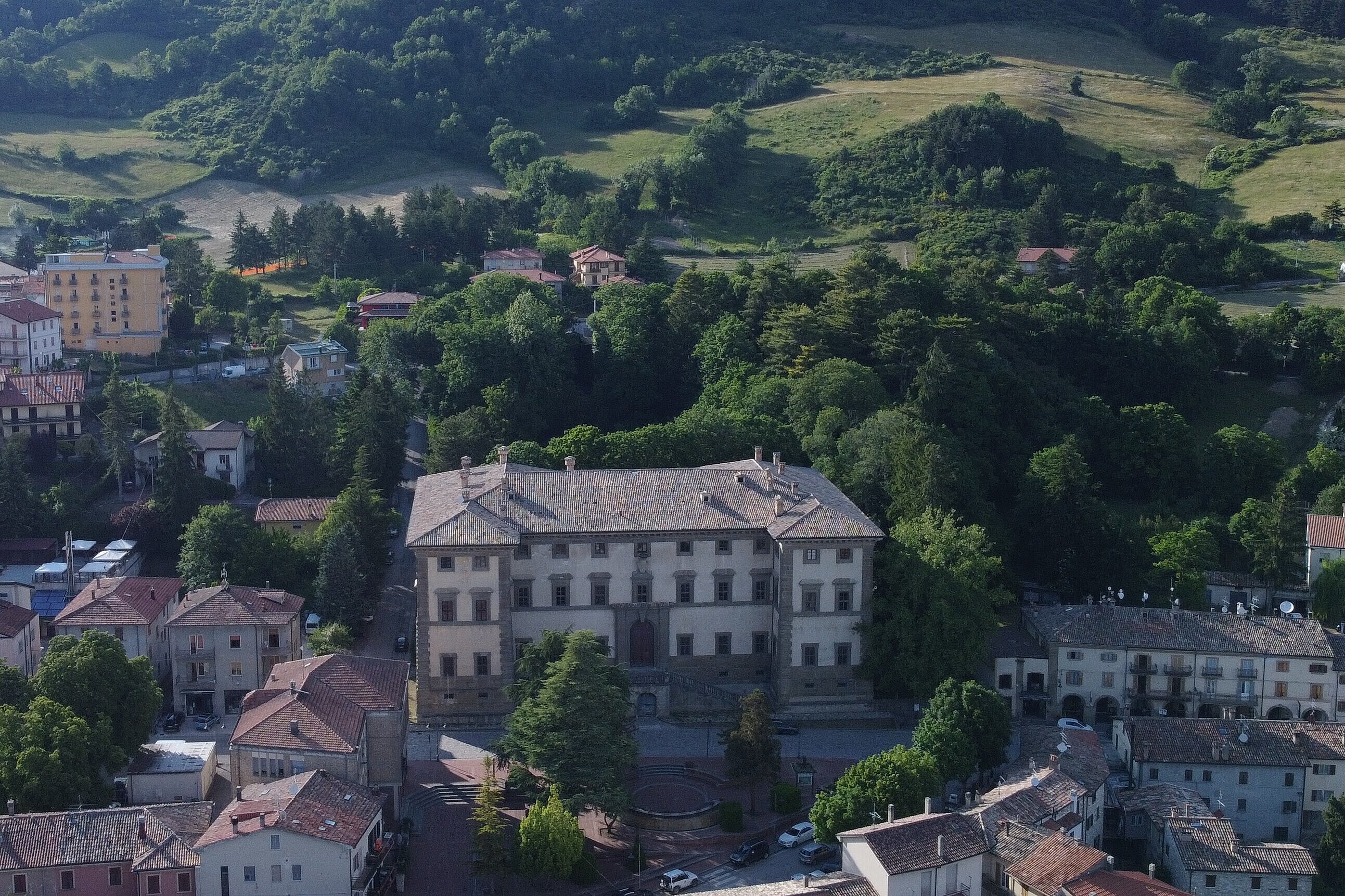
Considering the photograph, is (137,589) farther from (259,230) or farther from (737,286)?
(259,230)

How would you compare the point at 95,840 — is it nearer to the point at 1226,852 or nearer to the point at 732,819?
the point at 732,819

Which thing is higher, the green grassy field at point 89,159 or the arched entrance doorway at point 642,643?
the green grassy field at point 89,159

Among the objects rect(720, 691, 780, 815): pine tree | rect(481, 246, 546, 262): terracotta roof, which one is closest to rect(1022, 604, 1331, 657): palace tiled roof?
rect(720, 691, 780, 815): pine tree

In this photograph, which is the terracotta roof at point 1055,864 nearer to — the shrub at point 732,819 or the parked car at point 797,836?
the parked car at point 797,836

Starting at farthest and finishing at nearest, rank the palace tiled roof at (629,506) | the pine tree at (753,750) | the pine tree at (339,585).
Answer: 1. the pine tree at (339,585)
2. the palace tiled roof at (629,506)
3. the pine tree at (753,750)

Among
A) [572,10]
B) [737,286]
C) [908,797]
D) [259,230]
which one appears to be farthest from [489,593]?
[572,10]

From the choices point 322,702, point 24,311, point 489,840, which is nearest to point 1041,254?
point 24,311

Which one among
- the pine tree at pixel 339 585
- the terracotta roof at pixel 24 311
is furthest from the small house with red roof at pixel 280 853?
the terracotta roof at pixel 24 311

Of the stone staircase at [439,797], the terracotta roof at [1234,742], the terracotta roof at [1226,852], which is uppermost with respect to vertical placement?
the terracotta roof at [1234,742]

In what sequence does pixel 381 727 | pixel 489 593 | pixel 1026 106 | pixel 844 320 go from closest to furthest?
pixel 381 727
pixel 489 593
pixel 844 320
pixel 1026 106
